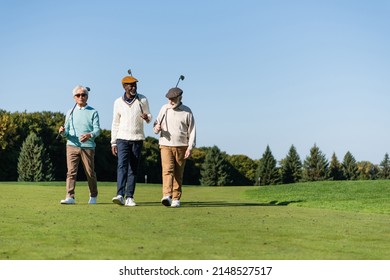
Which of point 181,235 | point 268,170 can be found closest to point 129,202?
point 181,235

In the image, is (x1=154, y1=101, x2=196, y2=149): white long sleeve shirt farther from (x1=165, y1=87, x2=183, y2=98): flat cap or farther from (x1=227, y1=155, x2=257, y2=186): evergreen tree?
(x1=227, y1=155, x2=257, y2=186): evergreen tree

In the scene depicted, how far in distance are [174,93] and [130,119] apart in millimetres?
1058

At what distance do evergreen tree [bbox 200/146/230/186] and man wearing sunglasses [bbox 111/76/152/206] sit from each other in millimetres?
82575

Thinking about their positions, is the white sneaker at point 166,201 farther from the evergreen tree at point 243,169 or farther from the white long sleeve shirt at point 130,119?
the evergreen tree at point 243,169

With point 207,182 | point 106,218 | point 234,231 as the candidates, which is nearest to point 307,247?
point 234,231

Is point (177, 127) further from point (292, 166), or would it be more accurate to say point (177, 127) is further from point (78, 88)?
point (292, 166)

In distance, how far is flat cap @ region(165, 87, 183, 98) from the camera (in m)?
12.1

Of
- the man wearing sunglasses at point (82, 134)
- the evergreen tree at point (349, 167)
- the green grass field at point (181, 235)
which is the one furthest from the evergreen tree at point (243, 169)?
the green grass field at point (181, 235)

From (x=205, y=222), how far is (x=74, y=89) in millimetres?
5634

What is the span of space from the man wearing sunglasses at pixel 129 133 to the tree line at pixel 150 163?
174ft

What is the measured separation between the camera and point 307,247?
21.1 ft

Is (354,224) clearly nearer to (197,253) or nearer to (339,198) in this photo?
(197,253)

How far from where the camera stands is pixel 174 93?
1212 centimetres

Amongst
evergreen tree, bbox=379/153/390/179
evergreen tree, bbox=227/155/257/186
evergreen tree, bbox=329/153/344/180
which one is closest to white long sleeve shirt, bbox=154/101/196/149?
evergreen tree, bbox=227/155/257/186
